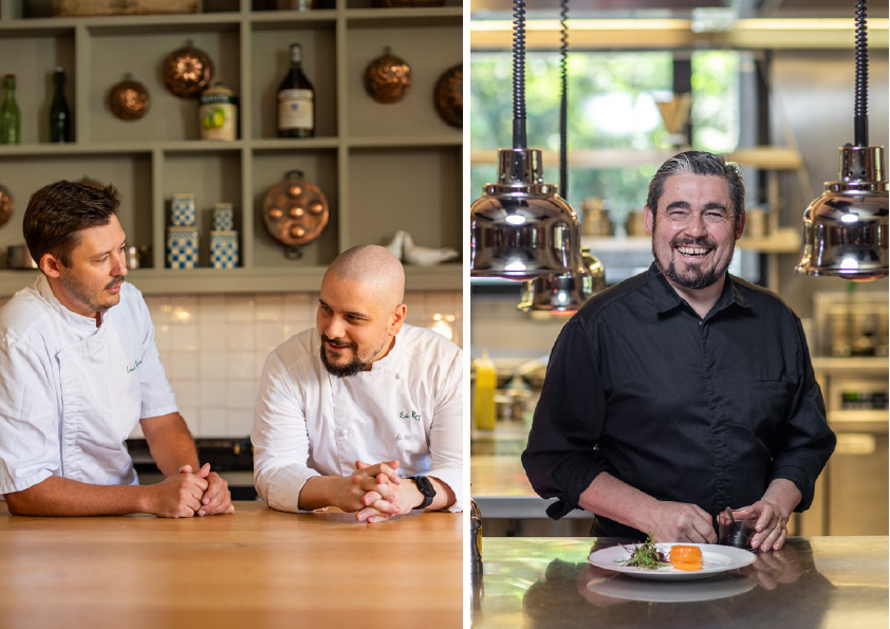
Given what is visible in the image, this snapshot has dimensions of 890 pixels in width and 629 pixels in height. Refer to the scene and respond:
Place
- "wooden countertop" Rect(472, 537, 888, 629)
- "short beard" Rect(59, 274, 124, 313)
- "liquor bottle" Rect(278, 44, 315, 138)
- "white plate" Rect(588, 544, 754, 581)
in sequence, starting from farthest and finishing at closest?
"liquor bottle" Rect(278, 44, 315, 138) → "short beard" Rect(59, 274, 124, 313) → "white plate" Rect(588, 544, 754, 581) → "wooden countertop" Rect(472, 537, 888, 629)

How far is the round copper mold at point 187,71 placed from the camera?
3.47m

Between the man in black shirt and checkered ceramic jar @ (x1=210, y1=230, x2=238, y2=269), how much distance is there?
1807mm

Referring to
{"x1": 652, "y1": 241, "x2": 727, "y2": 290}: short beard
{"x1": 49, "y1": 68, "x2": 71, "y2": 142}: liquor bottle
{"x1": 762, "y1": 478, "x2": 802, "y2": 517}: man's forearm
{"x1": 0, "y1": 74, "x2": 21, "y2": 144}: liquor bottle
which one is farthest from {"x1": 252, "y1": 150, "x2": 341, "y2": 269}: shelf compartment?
{"x1": 762, "y1": 478, "x2": 802, "y2": 517}: man's forearm

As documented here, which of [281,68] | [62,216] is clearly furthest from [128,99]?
[62,216]

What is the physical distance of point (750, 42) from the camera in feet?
13.4

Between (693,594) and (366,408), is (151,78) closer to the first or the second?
(366,408)

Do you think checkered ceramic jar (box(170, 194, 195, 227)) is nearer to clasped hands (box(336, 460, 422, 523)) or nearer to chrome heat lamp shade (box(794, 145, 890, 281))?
clasped hands (box(336, 460, 422, 523))

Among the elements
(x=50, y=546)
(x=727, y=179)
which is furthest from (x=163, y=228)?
(x=727, y=179)

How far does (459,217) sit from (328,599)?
91.9 inches

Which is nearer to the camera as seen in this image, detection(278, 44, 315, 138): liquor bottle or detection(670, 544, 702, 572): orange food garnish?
detection(670, 544, 702, 572): orange food garnish

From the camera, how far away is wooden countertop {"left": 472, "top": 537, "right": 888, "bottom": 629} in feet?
3.71

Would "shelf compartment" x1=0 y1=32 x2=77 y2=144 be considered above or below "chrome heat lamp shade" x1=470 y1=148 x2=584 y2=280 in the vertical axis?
above

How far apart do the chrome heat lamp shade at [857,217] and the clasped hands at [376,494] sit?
79 cm

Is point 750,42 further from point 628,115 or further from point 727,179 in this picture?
point 727,179
